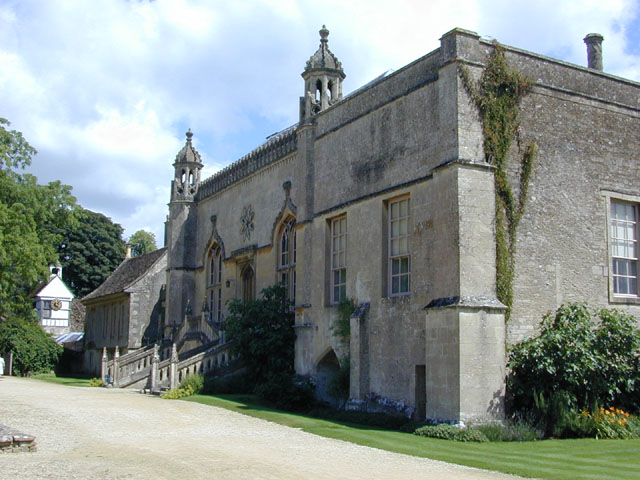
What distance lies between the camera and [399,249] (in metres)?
18.3

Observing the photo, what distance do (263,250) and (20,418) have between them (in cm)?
1270

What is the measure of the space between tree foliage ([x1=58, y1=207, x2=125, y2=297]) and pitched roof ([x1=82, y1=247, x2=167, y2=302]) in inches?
580

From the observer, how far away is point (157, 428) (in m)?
15.2

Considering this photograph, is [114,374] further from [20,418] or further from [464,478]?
[464,478]

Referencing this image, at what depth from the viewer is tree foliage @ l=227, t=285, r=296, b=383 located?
22812mm

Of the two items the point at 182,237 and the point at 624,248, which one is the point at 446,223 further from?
the point at 182,237

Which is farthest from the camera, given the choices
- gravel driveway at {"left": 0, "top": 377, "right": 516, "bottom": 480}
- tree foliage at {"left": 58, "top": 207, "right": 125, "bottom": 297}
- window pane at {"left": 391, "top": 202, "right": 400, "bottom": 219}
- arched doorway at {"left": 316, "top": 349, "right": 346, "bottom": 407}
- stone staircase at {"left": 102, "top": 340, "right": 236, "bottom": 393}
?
tree foliage at {"left": 58, "top": 207, "right": 125, "bottom": 297}

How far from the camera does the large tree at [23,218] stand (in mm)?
27375

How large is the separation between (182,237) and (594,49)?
63.8ft

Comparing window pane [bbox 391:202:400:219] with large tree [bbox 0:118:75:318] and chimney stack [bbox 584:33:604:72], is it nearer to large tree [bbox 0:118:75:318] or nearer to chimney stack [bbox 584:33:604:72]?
chimney stack [bbox 584:33:604:72]

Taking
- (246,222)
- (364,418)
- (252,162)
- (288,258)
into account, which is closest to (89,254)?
(246,222)

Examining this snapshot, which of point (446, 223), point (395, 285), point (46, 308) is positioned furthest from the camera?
point (46, 308)

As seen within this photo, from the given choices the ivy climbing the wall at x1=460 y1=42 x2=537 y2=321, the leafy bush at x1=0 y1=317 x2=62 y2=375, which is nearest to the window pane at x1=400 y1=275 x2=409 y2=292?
the ivy climbing the wall at x1=460 y1=42 x2=537 y2=321

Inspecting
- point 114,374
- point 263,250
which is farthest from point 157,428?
point 114,374
